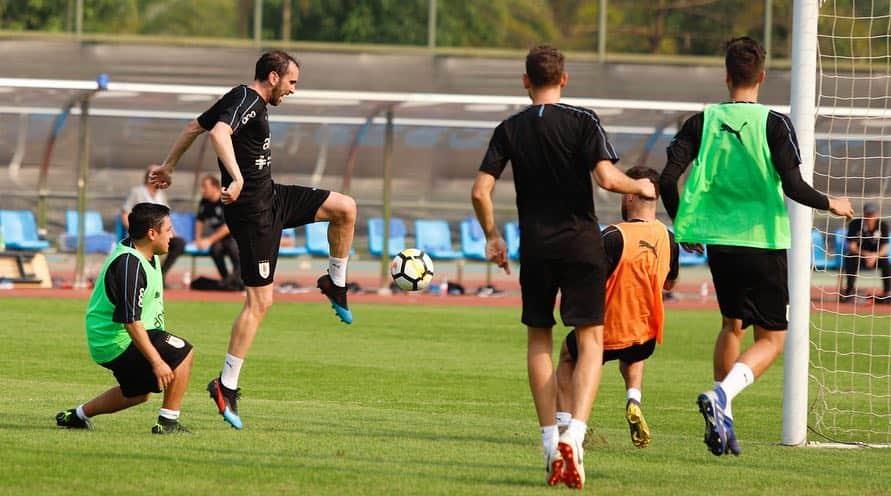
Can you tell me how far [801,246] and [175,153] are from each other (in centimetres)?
384

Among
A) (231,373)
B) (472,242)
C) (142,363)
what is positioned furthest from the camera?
(472,242)

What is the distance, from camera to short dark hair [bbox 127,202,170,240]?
820 centimetres

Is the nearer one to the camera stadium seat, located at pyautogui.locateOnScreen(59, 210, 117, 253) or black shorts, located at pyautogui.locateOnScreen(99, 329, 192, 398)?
black shorts, located at pyautogui.locateOnScreen(99, 329, 192, 398)

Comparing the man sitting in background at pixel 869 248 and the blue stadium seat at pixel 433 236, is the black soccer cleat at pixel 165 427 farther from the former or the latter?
the man sitting in background at pixel 869 248

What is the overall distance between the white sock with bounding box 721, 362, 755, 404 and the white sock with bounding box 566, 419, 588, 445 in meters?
0.98

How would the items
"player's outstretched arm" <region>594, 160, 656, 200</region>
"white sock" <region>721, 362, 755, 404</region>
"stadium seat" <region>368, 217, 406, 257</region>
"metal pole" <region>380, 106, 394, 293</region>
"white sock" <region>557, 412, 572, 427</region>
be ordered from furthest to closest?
"stadium seat" <region>368, 217, 406, 257</region>
"metal pole" <region>380, 106, 394, 293</region>
"white sock" <region>557, 412, 572, 427</region>
"white sock" <region>721, 362, 755, 404</region>
"player's outstretched arm" <region>594, 160, 656, 200</region>

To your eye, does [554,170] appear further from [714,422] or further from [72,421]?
[72,421]

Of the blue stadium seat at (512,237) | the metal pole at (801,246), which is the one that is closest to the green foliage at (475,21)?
the blue stadium seat at (512,237)

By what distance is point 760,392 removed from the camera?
12016mm

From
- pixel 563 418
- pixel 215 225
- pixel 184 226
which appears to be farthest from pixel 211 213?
pixel 563 418

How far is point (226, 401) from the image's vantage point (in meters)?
8.59

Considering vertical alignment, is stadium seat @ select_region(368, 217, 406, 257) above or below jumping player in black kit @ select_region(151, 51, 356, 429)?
below

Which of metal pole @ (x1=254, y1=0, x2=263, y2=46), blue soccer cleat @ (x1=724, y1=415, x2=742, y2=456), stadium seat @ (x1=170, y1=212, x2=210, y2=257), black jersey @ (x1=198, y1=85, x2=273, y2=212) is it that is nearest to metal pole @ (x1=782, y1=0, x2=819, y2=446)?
blue soccer cleat @ (x1=724, y1=415, x2=742, y2=456)

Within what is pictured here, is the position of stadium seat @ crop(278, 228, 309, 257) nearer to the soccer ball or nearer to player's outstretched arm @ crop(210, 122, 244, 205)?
the soccer ball
